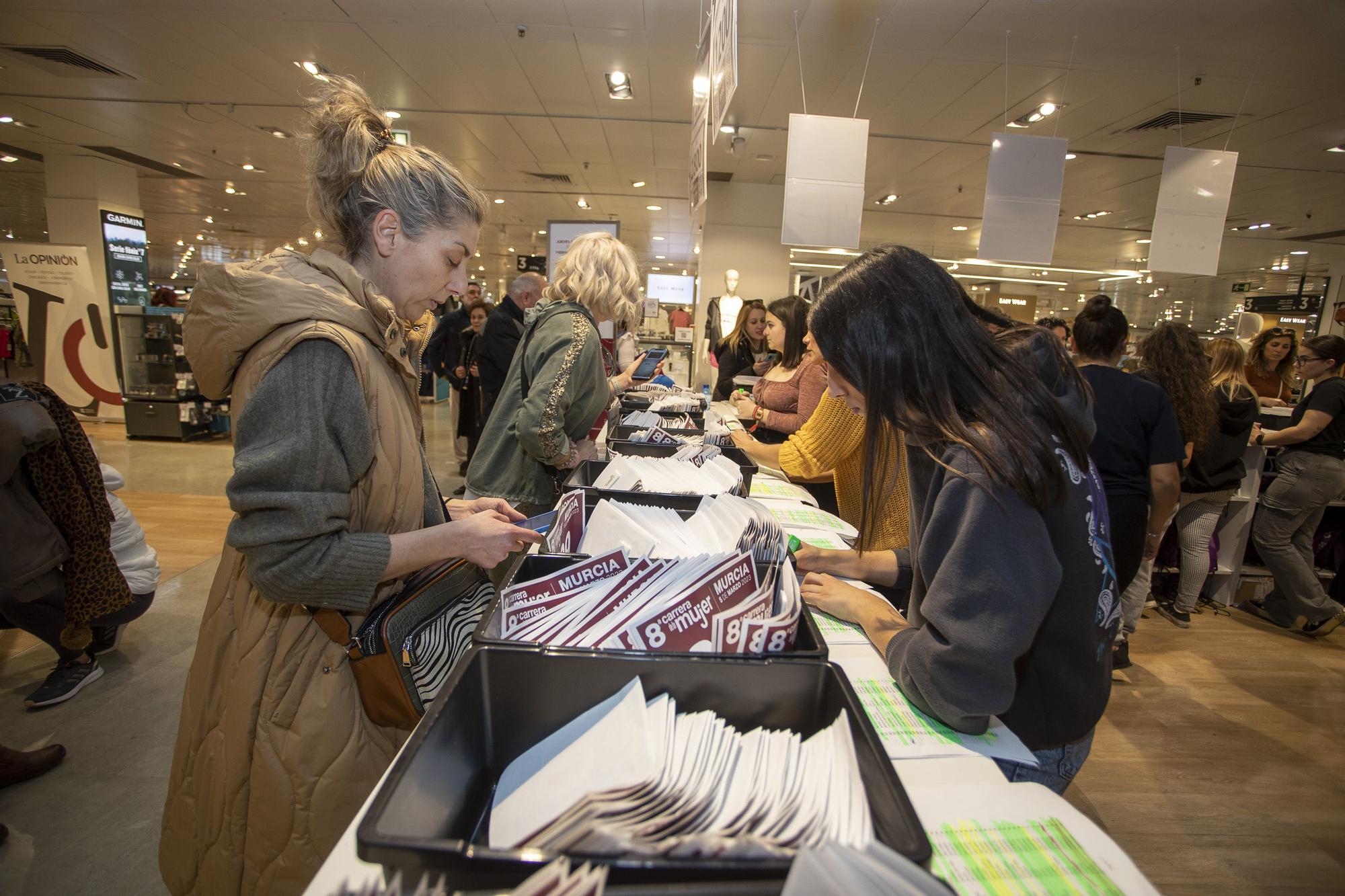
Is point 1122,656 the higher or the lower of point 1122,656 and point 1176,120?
Answer: the lower

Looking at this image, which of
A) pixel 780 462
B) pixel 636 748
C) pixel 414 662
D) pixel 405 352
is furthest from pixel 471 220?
pixel 780 462

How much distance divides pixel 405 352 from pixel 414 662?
1.83 ft

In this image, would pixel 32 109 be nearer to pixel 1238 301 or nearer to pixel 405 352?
pixel 405 352

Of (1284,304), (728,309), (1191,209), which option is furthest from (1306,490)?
(1284,304)

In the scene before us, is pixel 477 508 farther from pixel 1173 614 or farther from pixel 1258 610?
pixel 1258 610

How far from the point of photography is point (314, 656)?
1015 millimetres

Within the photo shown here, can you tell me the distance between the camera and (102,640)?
2.75 metres

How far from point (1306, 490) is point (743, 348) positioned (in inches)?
154

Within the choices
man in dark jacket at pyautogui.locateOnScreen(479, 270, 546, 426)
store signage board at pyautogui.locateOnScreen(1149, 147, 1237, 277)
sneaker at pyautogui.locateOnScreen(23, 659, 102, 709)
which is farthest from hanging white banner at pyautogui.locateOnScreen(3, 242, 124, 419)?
store signage board at pyautogui.locateOnScreen(1149, 147, 1237, 277)

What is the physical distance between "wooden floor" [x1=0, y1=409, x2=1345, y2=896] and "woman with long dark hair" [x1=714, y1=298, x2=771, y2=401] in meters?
3.39

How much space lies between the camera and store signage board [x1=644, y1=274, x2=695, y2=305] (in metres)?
12.2

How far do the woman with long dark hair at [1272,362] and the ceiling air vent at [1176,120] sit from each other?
217 cm

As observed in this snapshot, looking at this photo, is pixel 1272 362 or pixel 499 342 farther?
pixel 1272 362

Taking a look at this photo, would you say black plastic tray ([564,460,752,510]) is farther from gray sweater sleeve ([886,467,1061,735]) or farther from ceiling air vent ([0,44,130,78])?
ceiling air vent ([0,44,130,78])
